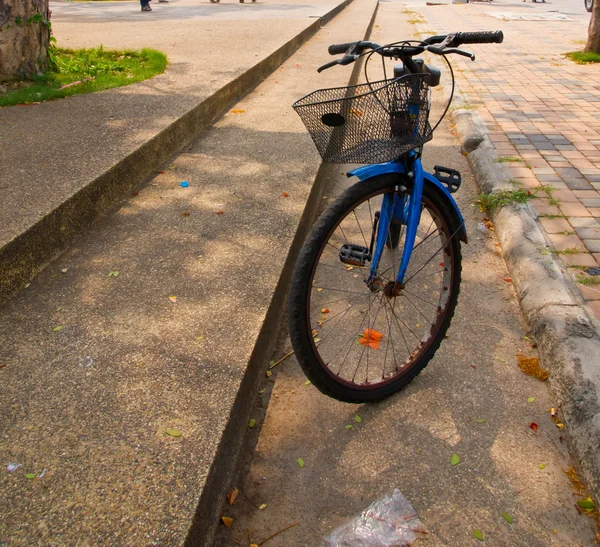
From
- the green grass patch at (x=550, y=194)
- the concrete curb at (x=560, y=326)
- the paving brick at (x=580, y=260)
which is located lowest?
the concrete curb at (x=560, y=326)

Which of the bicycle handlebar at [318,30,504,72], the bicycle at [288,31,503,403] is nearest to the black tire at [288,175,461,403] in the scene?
the bicycle at [288,31,503,403]

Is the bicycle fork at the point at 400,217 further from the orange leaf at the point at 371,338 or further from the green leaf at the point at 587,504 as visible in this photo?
the green leaf at the point at 587,504

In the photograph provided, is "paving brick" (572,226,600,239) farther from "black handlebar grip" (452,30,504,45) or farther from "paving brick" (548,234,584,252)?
"black handlebar grip" (452,30,504,45)

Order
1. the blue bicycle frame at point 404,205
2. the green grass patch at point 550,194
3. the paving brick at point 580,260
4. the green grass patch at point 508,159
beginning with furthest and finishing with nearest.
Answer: the green grass patch at point 508,159 < the green grass patch at point 550,194 < the paving brick at point 580,260 < the blue bicycle frame at point 404,205

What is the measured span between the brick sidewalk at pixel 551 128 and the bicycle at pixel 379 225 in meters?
0.96

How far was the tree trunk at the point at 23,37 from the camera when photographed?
4926 millimetres

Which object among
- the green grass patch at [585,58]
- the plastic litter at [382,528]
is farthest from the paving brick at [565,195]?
the green grass patch at [585,58]

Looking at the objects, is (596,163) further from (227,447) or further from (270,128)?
(227,447)

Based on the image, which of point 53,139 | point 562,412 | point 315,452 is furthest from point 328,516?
point 53,139

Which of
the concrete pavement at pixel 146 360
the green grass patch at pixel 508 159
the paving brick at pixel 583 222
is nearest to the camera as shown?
the concrete pavement at pixel 146 360

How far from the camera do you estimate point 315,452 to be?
217cm

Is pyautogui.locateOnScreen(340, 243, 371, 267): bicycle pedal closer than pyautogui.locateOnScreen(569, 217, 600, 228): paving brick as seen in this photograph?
Yes

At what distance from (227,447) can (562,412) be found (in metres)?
1.40

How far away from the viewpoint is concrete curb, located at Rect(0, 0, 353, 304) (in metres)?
2.58
